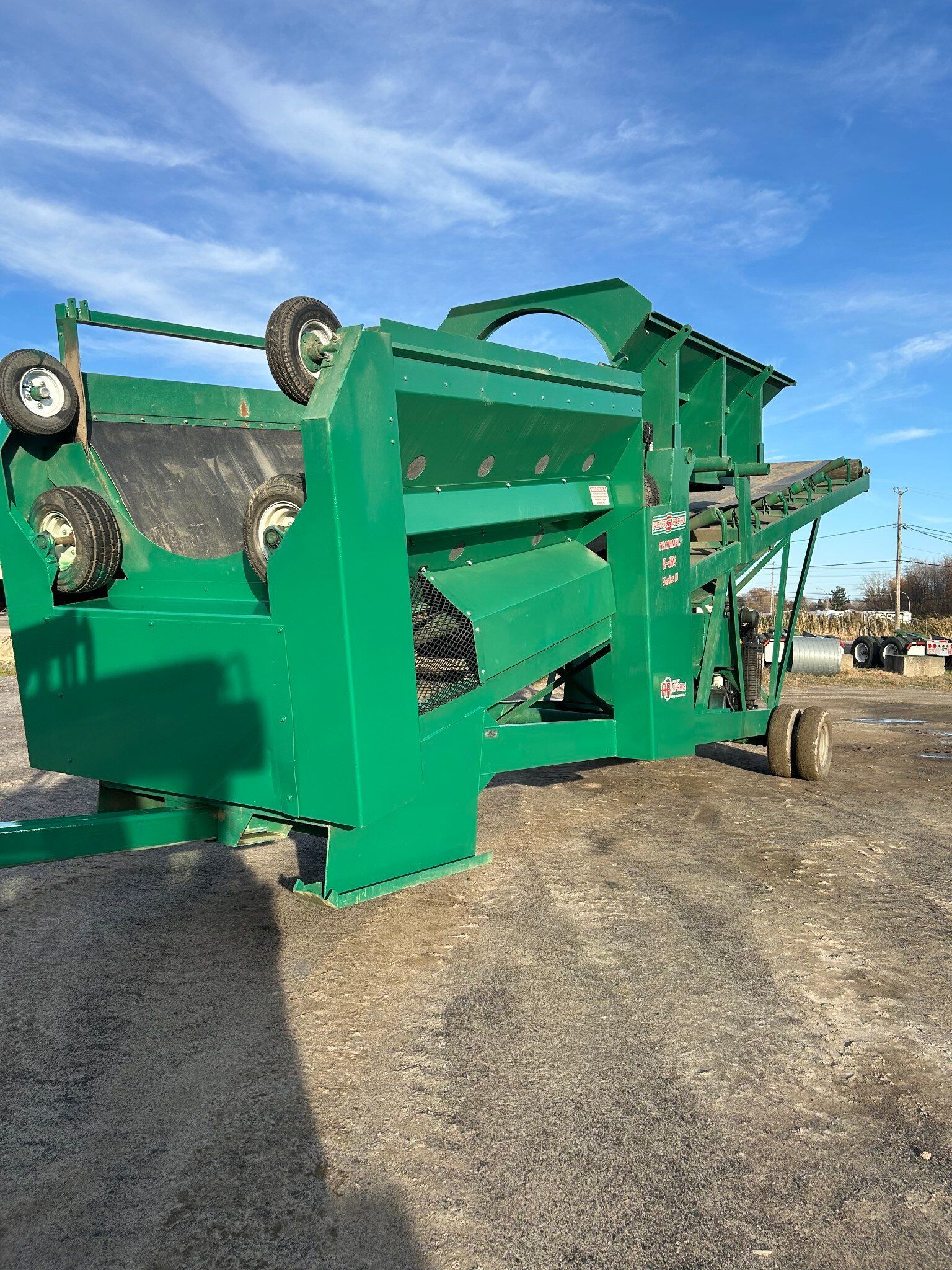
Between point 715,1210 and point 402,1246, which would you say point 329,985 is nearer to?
point 402,1246

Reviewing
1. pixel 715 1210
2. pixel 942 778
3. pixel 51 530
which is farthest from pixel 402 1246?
pixel 942 778

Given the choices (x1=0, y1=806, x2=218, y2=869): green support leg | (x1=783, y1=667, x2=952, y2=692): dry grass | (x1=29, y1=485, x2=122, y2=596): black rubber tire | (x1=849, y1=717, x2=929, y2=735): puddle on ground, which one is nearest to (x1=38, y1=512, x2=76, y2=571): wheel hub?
(x1=29, y1=485, x2=122, y2=596): black rubber tire

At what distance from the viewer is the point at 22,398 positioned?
3900mm

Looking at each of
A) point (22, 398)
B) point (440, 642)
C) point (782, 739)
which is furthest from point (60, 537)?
point (782, 739)

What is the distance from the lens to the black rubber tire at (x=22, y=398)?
387cm

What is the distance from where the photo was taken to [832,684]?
1532 cm

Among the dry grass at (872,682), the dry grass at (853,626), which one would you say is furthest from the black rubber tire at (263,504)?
the dry grass at (853,626)

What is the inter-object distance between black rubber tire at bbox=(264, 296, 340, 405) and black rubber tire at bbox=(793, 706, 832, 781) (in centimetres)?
452

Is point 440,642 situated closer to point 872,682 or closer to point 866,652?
point 872,682

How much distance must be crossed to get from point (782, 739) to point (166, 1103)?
5035 millimetres

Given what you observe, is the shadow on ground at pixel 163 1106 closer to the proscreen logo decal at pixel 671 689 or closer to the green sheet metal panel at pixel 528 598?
the green sheet metal panel at pixel 528 598

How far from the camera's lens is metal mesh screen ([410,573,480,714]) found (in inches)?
152

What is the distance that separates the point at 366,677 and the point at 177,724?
87cm

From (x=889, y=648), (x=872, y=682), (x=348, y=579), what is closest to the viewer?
(x=348, y=579)
